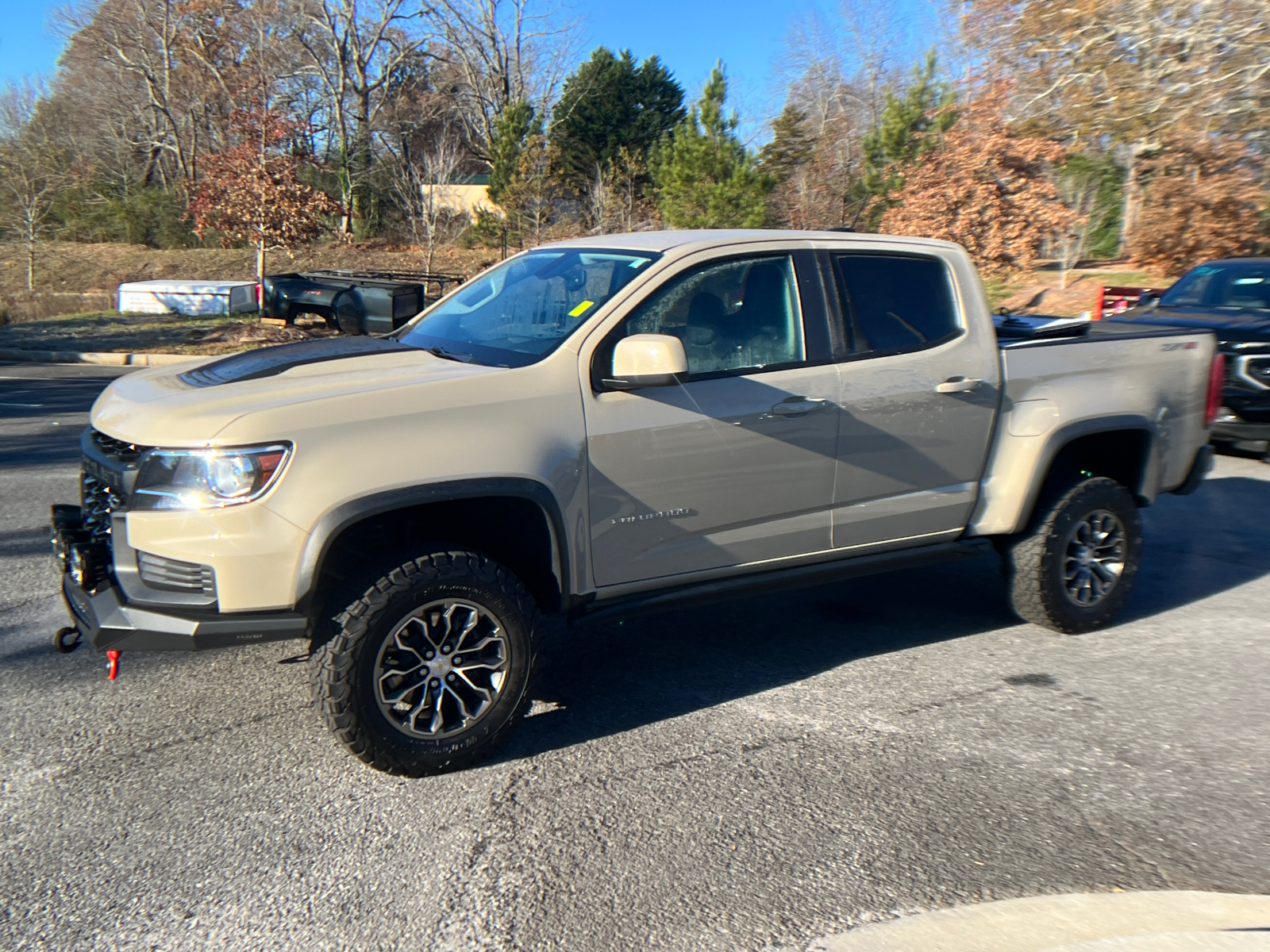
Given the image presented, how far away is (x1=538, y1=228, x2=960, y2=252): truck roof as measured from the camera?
4.33 meters

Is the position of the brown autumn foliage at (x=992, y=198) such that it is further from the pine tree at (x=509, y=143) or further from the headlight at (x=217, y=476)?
the headlight at (x=217, y=476)

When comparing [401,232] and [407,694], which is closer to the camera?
[407,694]

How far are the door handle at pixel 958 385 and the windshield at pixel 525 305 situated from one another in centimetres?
147

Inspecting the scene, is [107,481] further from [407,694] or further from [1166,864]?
[1166,864]

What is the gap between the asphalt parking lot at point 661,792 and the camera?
296 cm

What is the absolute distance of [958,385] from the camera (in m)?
4.67

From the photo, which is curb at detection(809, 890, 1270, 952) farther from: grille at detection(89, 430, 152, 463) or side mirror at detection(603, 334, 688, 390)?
grille at detection(89, 430, 152, 463)

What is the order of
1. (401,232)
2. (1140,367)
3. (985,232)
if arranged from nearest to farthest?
1. (1140,367)
2. (985,232)
3. (401,232)

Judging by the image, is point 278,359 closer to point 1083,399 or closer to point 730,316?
point 730,316

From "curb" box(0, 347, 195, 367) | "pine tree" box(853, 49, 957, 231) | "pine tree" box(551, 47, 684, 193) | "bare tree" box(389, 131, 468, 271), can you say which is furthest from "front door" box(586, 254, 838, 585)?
"pine tree" box(551, 47, 684, 193)

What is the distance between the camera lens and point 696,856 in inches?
127

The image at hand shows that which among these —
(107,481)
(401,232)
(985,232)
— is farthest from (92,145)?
(107,481)

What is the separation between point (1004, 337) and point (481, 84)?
3866cm

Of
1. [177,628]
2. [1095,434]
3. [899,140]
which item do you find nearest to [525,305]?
[177,628]
